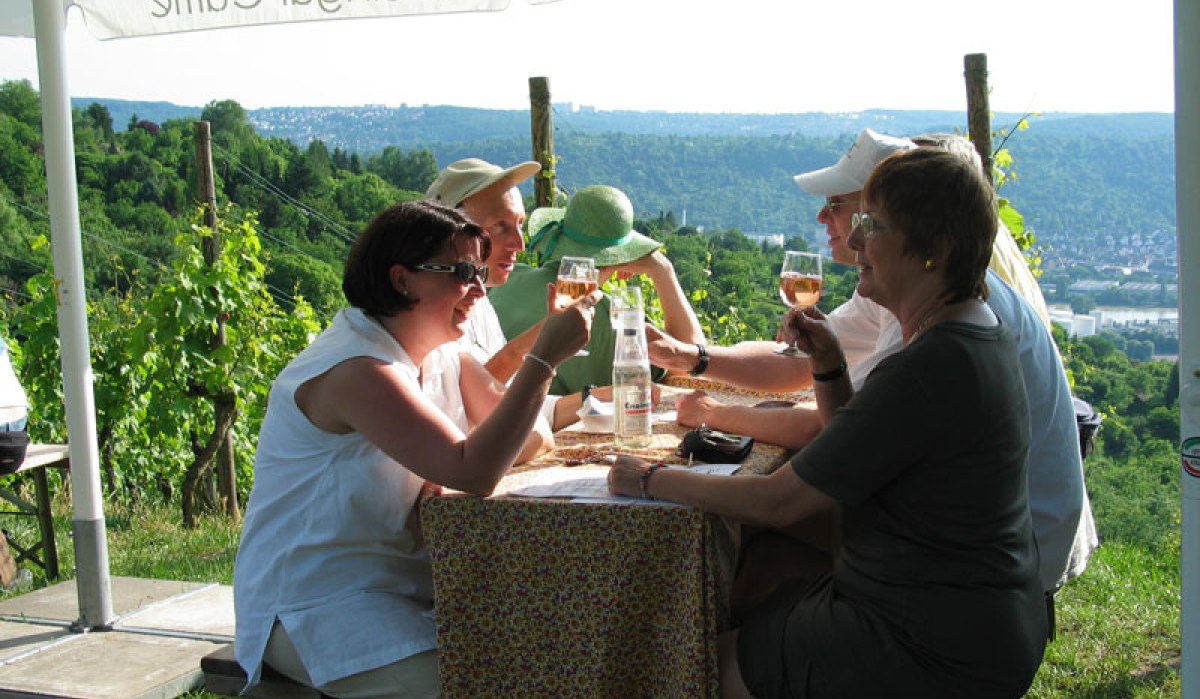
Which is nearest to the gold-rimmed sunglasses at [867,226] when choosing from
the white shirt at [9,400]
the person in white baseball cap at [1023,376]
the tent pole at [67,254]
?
the person in white baseball cap at [1023,376]

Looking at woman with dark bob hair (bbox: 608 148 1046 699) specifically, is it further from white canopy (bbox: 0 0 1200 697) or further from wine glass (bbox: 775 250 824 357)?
white canopy (bbox: 0 0 1200 697)

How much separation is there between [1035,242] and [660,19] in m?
32.3

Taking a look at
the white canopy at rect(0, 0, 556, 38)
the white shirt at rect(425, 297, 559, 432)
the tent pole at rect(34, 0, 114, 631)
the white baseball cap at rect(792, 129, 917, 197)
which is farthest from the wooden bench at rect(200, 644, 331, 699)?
the white canopy at rect(0, 0, 556, 38)

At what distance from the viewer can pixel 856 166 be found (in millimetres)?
3035

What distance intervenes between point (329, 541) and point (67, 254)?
1.82 m

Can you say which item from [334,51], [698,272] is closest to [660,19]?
[334,51]

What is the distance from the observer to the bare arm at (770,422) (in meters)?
2.65

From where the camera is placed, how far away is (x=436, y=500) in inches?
86.5

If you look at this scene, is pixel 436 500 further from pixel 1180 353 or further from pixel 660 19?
pixel 660 19

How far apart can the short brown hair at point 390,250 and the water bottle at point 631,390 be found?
0.50m

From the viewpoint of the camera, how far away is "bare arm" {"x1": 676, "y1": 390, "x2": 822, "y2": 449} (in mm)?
2652

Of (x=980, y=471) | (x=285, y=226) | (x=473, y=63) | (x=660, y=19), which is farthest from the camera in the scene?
(x=473, y=63)

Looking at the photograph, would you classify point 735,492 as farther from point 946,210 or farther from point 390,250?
point 390,250

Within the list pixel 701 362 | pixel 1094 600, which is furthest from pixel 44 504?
pixel 1094 600
